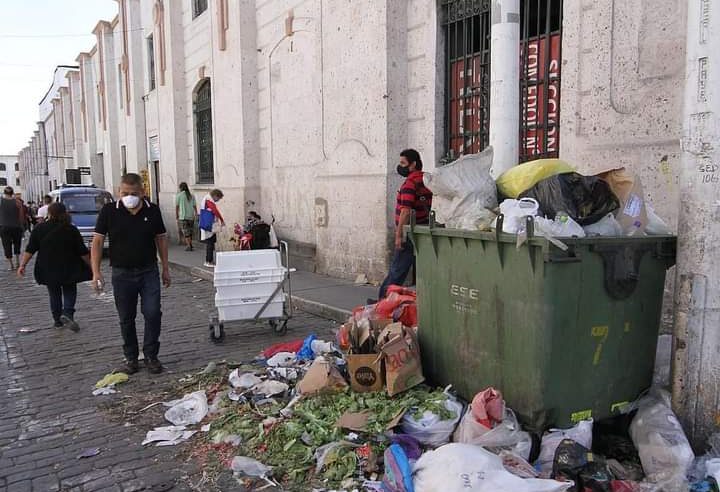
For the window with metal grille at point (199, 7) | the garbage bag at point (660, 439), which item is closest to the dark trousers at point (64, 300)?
the garbage bag at point (660, 439)

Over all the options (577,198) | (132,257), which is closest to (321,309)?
(132,257)

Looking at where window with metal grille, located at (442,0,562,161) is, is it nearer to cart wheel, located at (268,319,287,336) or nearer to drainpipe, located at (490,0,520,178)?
drainpipe, located at (490,0,520,178)

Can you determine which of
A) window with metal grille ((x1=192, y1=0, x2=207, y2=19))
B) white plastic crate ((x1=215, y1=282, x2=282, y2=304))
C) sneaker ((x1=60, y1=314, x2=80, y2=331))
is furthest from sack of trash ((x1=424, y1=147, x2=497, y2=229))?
window with metal grille ((x1=192, y1=0, x2=207, y2=19))

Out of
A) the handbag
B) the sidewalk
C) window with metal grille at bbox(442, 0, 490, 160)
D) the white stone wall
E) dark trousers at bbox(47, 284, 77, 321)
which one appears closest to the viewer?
the white stone wall

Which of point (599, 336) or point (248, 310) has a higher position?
point (599, 336)

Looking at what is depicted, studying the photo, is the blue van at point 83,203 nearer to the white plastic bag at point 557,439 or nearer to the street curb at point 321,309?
the street curb at point 321,309

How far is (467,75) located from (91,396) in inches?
224

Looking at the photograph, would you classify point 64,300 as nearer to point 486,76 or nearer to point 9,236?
point 486,76

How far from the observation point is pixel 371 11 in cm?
875

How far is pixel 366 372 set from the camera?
13.2 ft

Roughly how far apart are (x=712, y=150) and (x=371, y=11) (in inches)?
260

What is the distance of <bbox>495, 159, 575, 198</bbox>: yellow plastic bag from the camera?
3.71 metres

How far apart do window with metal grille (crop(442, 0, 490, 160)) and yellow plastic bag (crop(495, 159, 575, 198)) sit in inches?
150

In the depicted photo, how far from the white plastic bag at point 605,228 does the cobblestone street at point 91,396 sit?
2506 mm
